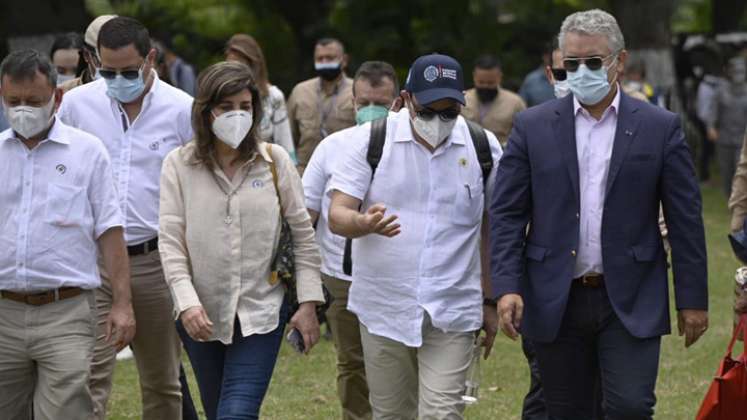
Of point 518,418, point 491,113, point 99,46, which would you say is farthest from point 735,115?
point 99,46

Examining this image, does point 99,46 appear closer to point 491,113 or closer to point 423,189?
point 423,189

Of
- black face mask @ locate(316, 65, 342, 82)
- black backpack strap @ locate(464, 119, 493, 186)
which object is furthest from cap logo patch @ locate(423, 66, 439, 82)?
black face mask @ locate(316, 65, 342, 82)

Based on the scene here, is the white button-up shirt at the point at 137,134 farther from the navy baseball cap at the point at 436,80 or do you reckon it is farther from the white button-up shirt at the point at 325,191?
the navy baseball cap at the point at 436,80

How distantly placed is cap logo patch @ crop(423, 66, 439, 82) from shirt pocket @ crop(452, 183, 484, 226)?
49cm

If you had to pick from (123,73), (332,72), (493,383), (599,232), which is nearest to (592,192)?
(599,232)

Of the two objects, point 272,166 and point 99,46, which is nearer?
point 272,166

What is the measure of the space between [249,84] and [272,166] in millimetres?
362

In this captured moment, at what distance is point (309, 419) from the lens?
30.3 feet

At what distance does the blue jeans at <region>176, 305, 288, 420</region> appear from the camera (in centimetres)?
628

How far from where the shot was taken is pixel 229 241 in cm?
634

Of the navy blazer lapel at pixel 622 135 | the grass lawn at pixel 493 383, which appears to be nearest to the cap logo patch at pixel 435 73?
the navy blazer lapel at pixel 622 135

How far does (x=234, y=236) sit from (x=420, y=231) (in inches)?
32.6

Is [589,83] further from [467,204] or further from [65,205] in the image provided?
[65,205]

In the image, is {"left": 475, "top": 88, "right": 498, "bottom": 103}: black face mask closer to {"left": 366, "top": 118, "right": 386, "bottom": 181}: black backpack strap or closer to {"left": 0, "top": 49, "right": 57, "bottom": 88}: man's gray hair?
{"left": 366, "top": 118, "right": 386, "bottom": 181}: black backpack strap
